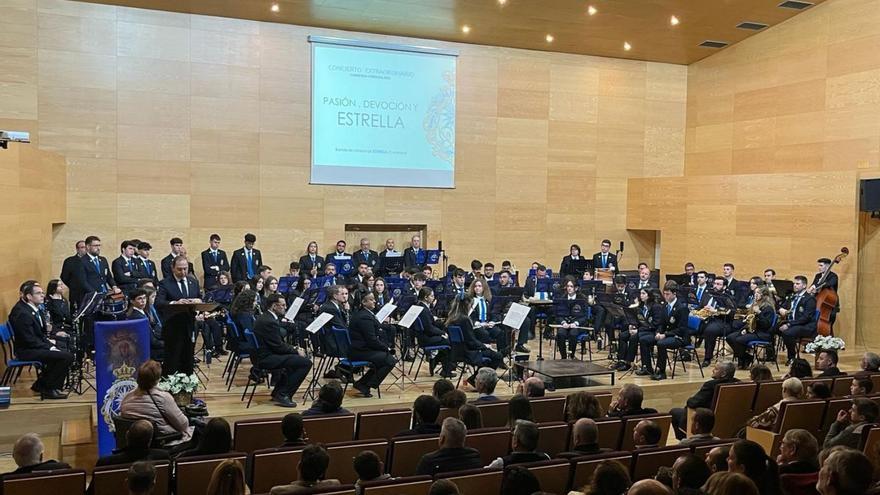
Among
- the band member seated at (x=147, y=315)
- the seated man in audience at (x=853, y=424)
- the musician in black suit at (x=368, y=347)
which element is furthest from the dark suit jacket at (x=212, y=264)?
the seated man in audience at (x=853, y=424)

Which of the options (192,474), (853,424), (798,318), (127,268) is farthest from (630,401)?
(127,268)

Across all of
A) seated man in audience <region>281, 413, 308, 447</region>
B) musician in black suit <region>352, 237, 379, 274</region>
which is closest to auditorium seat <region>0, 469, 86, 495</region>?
seated man in audience <region>281, 413, 308, 447</region>

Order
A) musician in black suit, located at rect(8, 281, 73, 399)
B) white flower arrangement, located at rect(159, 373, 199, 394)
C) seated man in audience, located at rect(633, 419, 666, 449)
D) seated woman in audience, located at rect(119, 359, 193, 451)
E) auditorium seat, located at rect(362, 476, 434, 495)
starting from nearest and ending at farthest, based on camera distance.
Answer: auditorium seat, located at rect(362, 476, 434, 495) < seated man in audience, located at rect(633, 419, 666, 449) < seated woman in audience, located at rect(119, 359, 193, 451) < white flower arrangement, located at rect(159, 373, 199, 394) < musician in black suit, located at rect(8, 281, 73, 399)

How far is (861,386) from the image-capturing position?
6.88 m

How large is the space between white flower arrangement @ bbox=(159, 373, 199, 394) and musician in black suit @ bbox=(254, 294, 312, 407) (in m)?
1.18

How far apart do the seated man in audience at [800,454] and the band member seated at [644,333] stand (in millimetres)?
6201

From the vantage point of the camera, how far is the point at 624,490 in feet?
13.1

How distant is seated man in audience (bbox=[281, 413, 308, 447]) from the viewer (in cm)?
549

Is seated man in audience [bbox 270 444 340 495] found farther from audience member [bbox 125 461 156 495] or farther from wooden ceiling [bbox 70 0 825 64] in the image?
wooden ceiling [bbox 70 0 825 64]

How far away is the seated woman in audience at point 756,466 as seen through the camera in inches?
165

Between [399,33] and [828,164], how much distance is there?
33.5 ft

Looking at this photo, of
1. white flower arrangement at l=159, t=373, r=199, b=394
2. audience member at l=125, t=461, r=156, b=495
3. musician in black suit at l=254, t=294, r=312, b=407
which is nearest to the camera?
audience member at l=125, t=461, r=156, b=495

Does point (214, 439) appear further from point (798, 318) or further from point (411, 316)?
point (798, 318)

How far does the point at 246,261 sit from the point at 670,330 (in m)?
8.24
